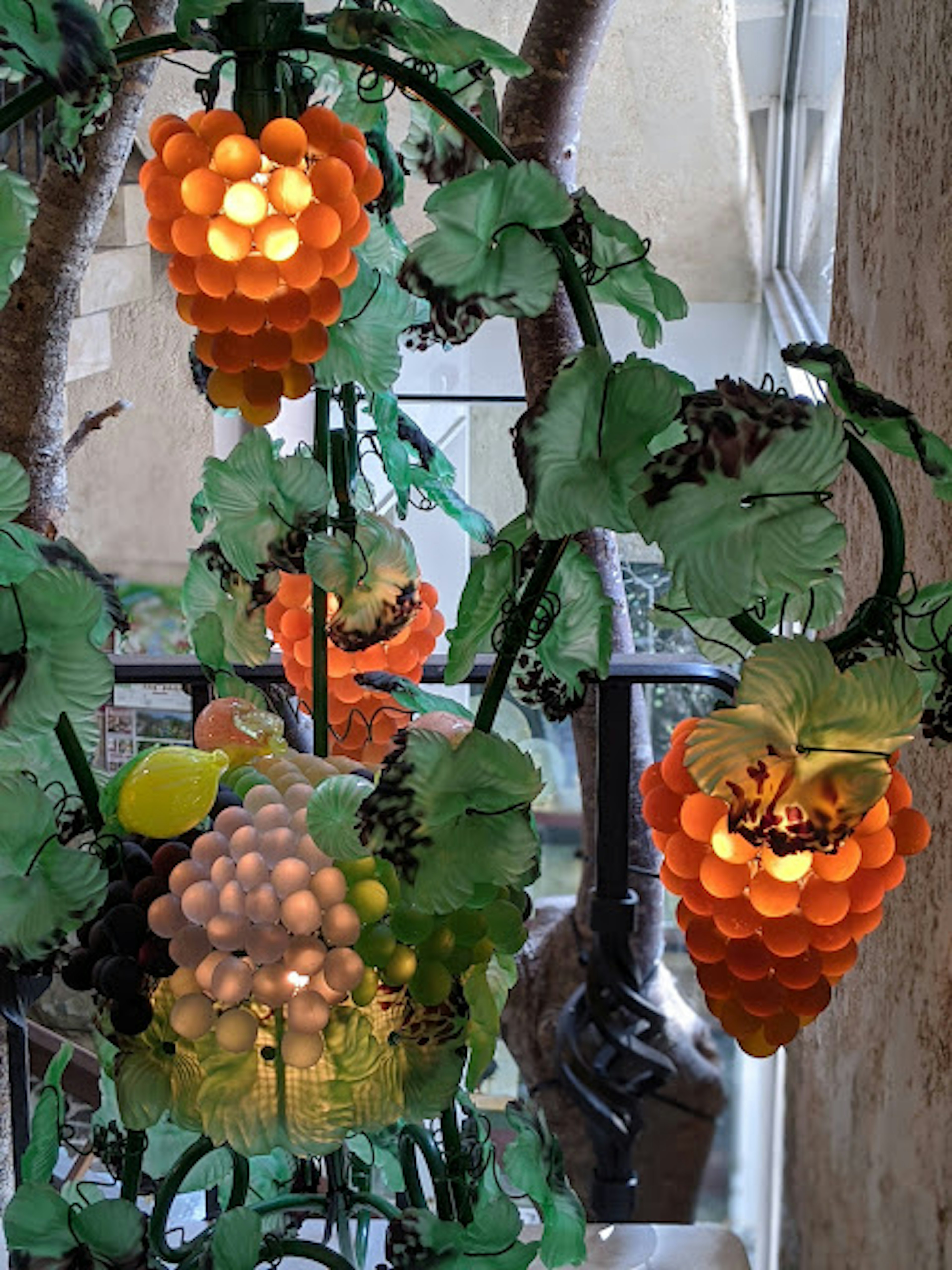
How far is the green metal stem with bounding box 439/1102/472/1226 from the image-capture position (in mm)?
817

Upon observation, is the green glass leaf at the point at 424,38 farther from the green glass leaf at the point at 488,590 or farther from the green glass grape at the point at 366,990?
the green glass grape at the point at 366,990

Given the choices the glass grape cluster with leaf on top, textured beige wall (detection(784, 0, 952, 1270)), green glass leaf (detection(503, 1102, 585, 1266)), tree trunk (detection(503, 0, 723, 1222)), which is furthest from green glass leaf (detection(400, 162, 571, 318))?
tree trunk (detection(503, 0, 723, 1222))

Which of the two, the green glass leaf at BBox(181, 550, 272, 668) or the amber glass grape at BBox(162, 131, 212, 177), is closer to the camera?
the amber glass grape at BBox(162, 131, 212, 177)

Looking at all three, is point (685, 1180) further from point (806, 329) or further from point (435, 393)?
point (435, 393)

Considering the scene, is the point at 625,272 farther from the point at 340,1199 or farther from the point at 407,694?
the point at 340,1199

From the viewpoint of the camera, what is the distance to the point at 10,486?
25.5 inches

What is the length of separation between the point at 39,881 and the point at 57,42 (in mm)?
353

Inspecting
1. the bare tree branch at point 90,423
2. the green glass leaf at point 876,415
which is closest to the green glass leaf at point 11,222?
the green glass leaf at point 876,415

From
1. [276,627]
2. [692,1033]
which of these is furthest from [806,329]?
[276,627]

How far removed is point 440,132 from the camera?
85 centimetres

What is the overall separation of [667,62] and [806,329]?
97 cm

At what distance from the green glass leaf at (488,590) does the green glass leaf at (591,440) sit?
8 cm

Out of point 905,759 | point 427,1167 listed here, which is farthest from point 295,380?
point 905,759

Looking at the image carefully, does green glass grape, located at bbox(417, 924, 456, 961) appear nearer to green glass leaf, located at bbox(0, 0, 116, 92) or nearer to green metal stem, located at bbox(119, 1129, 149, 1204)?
green metal stem, located at bbox(119, 1129, 149, 1204)
